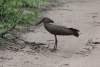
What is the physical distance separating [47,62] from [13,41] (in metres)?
1.68

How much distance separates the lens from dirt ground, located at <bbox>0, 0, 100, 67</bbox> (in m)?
5.65

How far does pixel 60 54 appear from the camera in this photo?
21.1ft

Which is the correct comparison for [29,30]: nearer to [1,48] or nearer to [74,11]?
[1,48]

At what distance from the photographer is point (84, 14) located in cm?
1152

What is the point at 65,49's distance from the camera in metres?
6.86

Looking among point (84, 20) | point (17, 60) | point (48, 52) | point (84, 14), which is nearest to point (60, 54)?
point (48, 52)

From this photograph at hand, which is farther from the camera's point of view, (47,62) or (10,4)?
(10,4)

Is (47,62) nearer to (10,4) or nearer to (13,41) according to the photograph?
(13,41)

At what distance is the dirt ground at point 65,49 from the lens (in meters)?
5.65

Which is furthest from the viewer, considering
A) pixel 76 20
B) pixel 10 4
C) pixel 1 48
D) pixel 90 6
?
pixel 90 6

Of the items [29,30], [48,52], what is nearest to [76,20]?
[29,30]

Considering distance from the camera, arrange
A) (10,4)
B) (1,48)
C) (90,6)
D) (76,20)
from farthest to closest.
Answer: (90,6) → (76,20) → (10,4) → (1,48)

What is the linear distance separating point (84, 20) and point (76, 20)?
1.06 feet

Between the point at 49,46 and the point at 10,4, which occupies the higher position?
the point at 10,4
